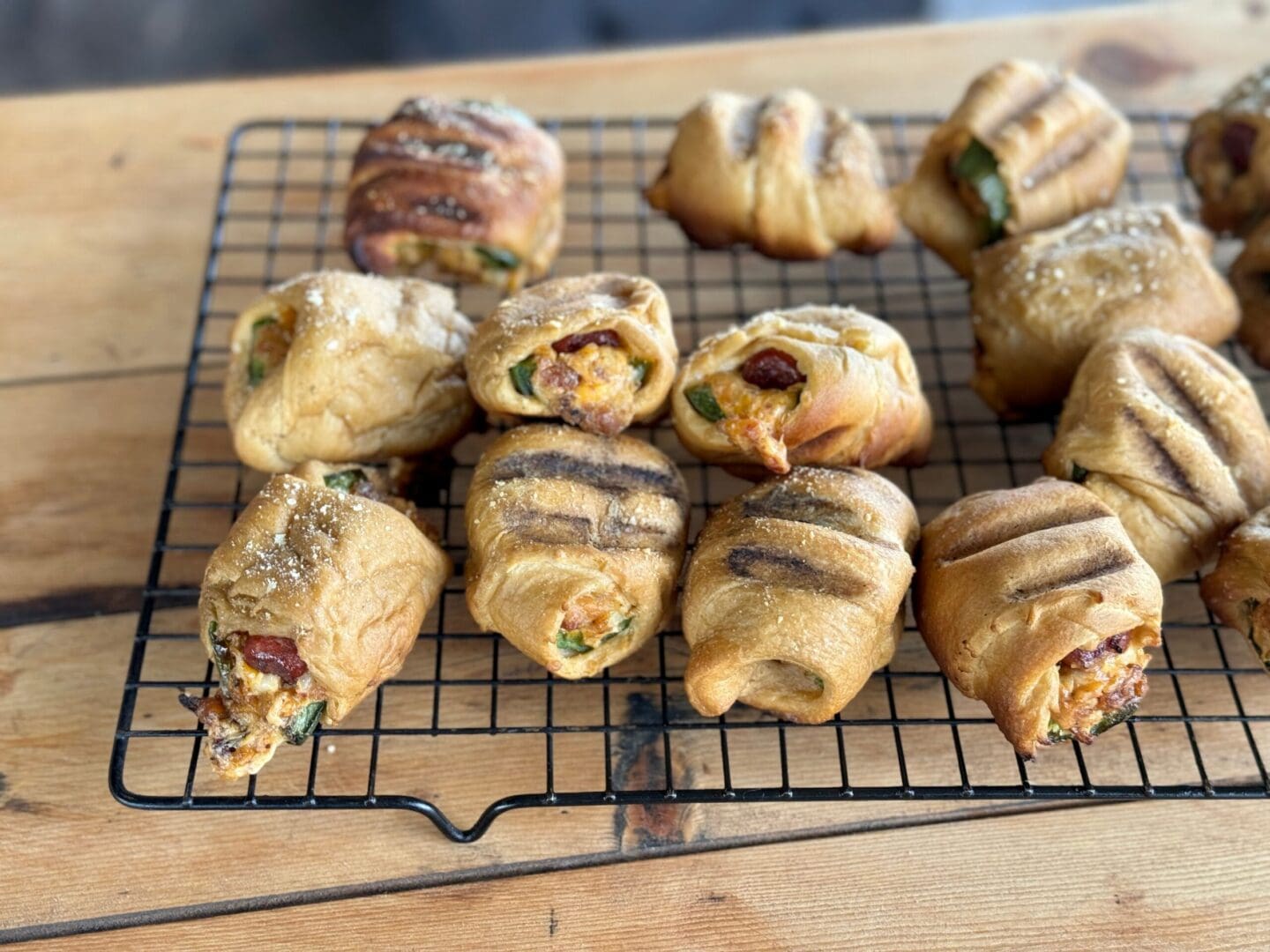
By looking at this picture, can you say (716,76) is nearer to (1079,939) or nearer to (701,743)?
(701,743)

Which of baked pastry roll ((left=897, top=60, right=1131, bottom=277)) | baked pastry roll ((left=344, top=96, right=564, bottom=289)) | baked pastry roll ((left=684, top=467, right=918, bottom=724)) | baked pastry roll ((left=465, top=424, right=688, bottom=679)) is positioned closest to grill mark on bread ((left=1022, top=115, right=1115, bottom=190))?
baked pastry roll ((left=897, top=60, right=1131, bottom=277))

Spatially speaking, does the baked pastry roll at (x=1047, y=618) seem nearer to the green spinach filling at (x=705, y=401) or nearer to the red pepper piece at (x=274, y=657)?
the green spinach filling at (x=705, y=401)

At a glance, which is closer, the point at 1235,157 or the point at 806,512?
the point at 806,512

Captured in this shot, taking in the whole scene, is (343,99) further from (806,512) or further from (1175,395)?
(1175,395)

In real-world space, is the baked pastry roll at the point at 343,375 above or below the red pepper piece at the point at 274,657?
above

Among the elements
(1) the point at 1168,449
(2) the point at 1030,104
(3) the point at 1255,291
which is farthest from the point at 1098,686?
(2) the point at 1030,104

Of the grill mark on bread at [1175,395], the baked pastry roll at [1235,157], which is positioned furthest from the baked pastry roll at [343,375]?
the baked pastry roll at [1235,157]
